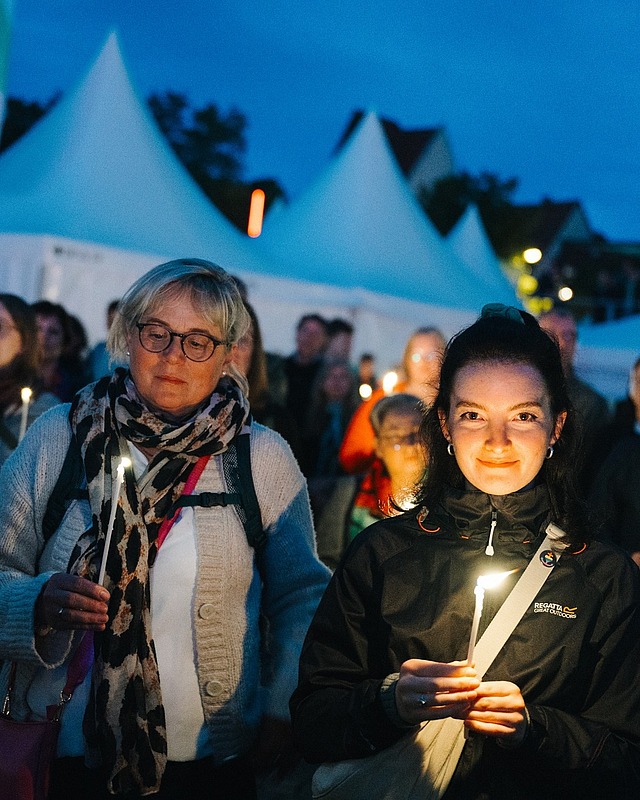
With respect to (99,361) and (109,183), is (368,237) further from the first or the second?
(99,361)

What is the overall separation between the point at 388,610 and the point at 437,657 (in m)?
0.15

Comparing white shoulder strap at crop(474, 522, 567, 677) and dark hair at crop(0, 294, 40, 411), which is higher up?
dark hair at crop(0, 294, 40, 411)

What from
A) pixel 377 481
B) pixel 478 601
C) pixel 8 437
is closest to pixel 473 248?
pixel 377 481

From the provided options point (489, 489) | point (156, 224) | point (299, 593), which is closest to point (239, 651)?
point (299, 593)

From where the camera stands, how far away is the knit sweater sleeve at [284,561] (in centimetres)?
285

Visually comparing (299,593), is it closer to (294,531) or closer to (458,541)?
(294,531)

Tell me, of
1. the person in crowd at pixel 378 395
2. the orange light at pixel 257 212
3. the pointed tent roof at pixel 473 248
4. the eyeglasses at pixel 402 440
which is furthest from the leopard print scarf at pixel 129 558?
the pointed tent roof at pixel 473 248

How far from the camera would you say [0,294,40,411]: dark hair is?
4250mm

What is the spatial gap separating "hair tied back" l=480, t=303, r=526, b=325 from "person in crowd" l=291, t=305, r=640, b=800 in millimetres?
18

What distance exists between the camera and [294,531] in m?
2.90

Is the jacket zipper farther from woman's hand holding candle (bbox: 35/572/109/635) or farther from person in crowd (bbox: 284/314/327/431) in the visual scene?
person in crowd (bbox: 284/314/327/431)

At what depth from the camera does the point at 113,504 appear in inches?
98.3

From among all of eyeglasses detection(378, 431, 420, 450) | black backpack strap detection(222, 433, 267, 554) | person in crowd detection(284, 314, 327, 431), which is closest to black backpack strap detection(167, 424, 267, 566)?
black backpack strap detection(222, 433, 267, 554)

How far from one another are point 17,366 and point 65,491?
1766mm
